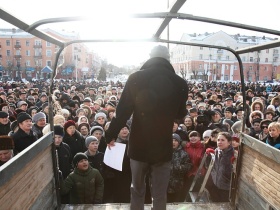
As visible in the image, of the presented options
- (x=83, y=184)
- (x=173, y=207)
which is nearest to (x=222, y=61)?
(x=83, y=184)

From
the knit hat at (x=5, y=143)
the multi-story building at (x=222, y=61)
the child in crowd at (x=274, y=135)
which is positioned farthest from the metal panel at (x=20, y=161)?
the multi-story building at (x=222, y=61)

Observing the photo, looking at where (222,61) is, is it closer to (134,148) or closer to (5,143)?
(5,143)

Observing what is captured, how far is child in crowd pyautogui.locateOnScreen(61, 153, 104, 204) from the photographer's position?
383 cm

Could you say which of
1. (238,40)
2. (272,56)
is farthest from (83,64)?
(272,56)

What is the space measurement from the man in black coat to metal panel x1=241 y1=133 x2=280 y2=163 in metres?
0.76

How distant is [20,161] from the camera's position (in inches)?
81.7

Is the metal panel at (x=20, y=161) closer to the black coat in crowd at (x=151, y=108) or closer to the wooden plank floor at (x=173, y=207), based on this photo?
the black coat in crowd at (x=151, y=108)

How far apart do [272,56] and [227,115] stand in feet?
254

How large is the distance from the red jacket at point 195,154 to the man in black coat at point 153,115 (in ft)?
6.65

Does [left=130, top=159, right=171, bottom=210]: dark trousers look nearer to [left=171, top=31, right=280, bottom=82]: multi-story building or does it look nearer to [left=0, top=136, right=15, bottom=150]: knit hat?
[left=0, top=136, right=15, bottom=150]: knit hat

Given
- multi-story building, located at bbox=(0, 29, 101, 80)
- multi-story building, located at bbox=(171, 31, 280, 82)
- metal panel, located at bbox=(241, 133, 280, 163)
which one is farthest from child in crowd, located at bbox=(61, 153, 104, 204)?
multi-story building, located at bbox=(0, 29, 101, 80)

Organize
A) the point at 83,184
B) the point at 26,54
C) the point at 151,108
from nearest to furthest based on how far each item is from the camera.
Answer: the point at 151,108 → the point at 83,184 → the point at 26,54

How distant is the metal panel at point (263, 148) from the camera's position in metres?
2.28

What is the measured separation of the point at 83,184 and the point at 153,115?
185 cm
